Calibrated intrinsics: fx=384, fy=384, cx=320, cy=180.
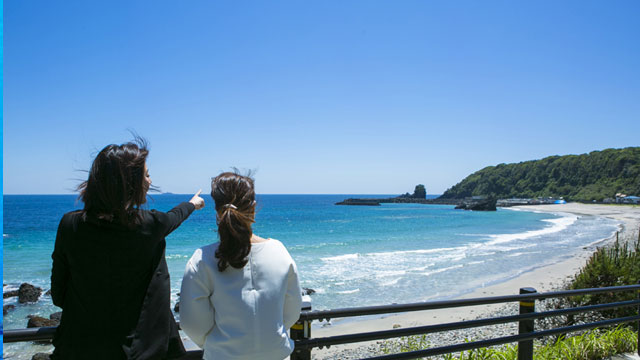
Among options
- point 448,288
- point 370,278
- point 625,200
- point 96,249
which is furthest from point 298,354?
point 625,200

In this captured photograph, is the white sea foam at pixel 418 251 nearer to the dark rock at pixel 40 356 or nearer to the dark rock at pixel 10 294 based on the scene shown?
the dark rock at pixel 10 294

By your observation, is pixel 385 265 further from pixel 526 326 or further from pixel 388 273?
pixel 526 326

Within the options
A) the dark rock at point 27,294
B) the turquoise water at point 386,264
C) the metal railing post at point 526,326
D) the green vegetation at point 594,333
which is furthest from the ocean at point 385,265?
the metal railing post at point 526,326

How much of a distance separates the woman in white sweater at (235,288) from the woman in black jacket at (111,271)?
15cm

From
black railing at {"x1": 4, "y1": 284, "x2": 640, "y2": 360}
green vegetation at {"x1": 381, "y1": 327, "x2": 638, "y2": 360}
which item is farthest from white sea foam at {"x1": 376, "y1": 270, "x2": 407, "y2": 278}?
black railing at {"x1": 4, "y1": 284, "x2": 640, "y2": 360}

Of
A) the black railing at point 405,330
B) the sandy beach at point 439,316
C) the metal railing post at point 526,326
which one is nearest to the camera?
the black railing at point 405,330

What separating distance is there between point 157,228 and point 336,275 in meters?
16.0

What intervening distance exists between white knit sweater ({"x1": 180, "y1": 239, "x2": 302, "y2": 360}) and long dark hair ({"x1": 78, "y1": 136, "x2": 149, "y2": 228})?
320 millimetres

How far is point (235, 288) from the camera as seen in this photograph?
1569 millimetres

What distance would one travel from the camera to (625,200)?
240ft

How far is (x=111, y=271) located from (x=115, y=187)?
1.05 feet

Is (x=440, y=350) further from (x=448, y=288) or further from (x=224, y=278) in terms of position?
(x=448, y=288)

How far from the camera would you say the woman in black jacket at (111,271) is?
4.72 feet

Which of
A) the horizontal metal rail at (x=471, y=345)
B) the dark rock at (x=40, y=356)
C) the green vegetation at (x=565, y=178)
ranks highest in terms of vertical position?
the green vegetation at (x=565, y=178)
